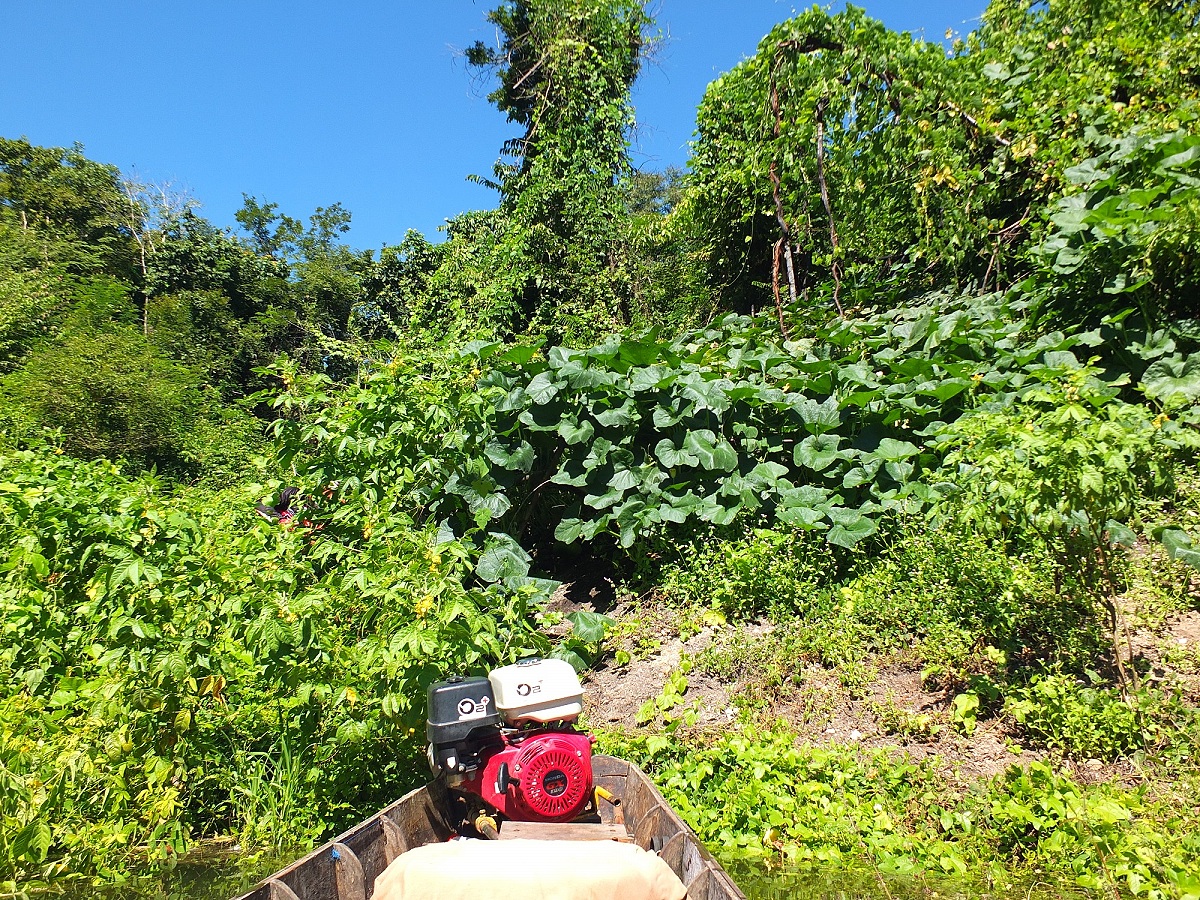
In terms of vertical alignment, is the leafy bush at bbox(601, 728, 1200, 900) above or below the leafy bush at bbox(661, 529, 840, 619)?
below

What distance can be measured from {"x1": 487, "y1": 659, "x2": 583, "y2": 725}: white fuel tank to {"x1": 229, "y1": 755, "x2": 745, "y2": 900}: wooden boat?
11.5 inches

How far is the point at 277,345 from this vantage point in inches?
985

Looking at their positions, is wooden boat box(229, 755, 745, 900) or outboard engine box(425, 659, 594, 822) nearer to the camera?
wooden boat box(229, 755, 745, 900)

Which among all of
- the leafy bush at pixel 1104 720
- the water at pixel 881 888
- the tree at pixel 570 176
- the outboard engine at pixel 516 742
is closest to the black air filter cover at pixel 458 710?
the outboard engine at pixel 516 742

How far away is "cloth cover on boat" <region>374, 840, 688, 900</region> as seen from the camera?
170cm

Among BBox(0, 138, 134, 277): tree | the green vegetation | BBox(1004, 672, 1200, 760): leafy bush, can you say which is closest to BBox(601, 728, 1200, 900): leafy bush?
the green vegetation

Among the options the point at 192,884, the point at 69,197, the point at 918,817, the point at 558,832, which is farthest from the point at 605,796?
the point at 69,197

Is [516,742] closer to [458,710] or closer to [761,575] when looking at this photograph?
[458,710]

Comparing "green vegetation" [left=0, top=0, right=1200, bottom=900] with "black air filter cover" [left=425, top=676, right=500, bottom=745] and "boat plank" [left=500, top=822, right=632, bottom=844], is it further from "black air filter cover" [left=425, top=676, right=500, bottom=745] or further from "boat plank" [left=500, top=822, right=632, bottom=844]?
"boat plank" [left=500, top=822, right=632, bottom=844]

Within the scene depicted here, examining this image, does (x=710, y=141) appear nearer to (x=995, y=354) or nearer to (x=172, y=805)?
(x=995, y=354)

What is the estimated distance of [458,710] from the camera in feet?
7.34

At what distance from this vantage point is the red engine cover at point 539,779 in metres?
2.20

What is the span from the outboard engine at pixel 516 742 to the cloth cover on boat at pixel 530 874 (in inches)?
15.4

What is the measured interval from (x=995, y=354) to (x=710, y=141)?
503cm
